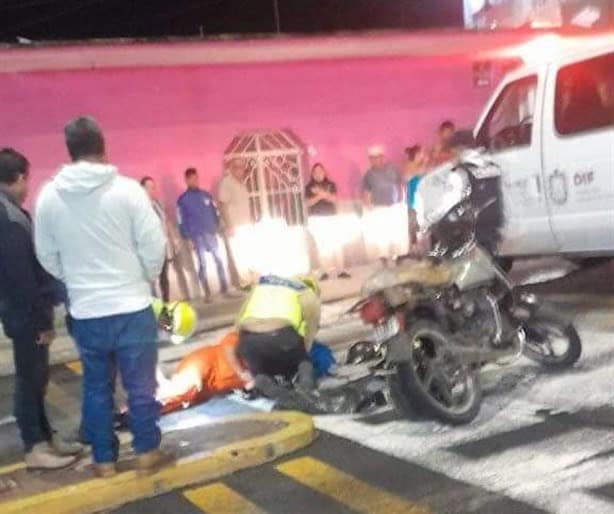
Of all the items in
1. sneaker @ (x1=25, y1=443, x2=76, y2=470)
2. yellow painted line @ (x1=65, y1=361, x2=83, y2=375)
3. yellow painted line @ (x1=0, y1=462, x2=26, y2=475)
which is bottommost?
yellow painted line @ (x1=65, y1=361, x2=83, y2=375)

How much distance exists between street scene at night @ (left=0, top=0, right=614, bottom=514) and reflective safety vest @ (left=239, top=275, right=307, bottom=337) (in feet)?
0.06

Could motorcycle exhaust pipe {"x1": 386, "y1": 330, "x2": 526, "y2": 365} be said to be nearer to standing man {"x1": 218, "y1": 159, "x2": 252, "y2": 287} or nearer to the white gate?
standing man {"x1": 218, "y1": 159, "x2": 252, "y2": 287}

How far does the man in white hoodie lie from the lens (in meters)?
5.03

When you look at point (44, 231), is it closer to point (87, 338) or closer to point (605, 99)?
point (87, 338)

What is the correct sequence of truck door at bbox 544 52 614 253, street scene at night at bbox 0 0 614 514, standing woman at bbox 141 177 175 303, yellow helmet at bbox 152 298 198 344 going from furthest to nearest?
1. standing woman at bbox 141 177 175 303
2. truck door at bbox 544 52 614 253
3. yellow helmet at bbox 152 298 198 344
4. street scene at night at bbox 0 0 614 514

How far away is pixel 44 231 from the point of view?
5102 mm


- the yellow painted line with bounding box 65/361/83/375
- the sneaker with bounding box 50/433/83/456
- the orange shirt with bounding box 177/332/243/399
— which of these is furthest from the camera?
the yellow painted line with bounding box 65/361/83/375

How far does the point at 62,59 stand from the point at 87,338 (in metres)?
8.07

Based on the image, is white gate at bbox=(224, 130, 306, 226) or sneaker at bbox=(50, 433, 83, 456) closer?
sneaker at bbox=(50, 433, 83, 456)

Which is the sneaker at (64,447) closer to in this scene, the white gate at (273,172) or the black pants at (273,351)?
the black pants at (273,351)

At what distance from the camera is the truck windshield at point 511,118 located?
364 inches

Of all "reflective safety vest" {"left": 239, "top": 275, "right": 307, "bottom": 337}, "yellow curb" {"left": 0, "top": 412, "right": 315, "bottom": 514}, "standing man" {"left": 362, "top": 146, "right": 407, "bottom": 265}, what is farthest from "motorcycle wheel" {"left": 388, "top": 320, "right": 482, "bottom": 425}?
"standing man" {"left": 362, "top": 146, "right": 407, "bottom": 265}

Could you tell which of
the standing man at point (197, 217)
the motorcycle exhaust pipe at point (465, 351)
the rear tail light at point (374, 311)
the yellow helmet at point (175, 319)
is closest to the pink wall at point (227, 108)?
the standing man at point (197, 217)

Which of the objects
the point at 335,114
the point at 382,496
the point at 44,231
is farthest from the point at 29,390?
the point at 335,114
